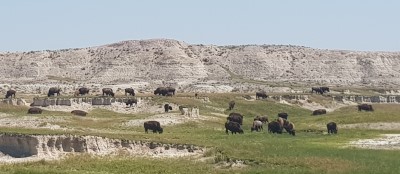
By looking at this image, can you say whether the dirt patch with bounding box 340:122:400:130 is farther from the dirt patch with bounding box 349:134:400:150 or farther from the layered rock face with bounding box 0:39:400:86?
the layered rock face with bounding box 0:39:400:86

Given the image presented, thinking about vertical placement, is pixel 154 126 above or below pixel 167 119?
below

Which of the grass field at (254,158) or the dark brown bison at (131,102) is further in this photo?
the dark brown bison at (131,102)

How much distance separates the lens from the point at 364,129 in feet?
213

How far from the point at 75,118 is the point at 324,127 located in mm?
23735

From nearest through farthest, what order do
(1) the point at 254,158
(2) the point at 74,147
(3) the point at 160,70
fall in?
1. (1) the point at 254,158
2. (2) the point at 74,147
3. (3) the point at 160,70

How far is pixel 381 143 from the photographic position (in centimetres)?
4900

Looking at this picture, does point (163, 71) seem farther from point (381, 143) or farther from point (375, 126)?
point (381, 143)

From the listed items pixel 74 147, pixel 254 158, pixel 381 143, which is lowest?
pixel 74 147

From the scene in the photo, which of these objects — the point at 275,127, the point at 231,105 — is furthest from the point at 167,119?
the point at 231,105

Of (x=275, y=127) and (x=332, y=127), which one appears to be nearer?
(x=332, y=127)

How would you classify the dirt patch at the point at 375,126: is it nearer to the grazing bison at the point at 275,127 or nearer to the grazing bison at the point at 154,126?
the grazing bison at the point at 275,127

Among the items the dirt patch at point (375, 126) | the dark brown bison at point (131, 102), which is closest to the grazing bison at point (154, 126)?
the dirt patch at point (375, 126)

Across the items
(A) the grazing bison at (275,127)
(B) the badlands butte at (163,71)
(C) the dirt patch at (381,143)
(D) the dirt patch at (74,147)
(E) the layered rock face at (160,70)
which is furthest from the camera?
(E) the layered rock face at (160,70)

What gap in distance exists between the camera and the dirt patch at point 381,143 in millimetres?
45938
